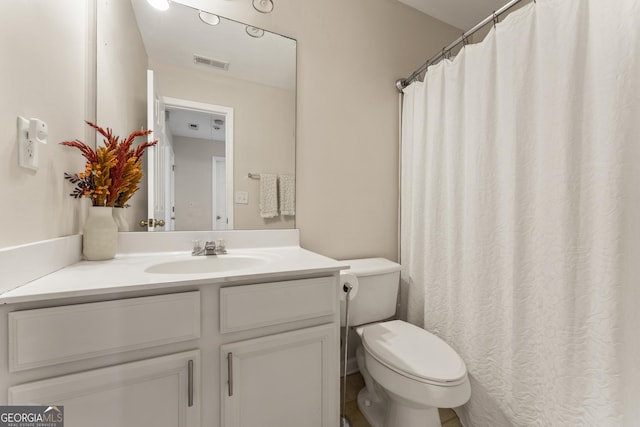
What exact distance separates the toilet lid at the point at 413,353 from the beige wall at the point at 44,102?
120 cm

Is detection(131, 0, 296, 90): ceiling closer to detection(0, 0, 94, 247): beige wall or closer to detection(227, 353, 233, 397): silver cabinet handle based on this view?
detection(0, 0, 94, 247): beige wall

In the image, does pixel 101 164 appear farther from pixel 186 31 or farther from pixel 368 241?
pixel 368 241

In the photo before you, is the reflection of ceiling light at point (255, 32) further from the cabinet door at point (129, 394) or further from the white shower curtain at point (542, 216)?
the cabinet door at point (129, 394)

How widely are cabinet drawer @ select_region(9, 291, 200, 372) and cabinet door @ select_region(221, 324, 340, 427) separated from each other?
17 centimetres

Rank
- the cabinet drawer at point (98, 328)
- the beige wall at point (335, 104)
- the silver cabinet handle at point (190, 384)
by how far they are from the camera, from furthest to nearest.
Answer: the beige wall at point (335, 104)
the silver cabinet handle at point (190, 384)
the cabinet drawer at point (98, 328)

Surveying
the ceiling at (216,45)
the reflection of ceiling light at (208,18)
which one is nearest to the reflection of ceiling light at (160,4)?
the ceiling at (216,45)

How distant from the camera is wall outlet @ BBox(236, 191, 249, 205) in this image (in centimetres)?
130

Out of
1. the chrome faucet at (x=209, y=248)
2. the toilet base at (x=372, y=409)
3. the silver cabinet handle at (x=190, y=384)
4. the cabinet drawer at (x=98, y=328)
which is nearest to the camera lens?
the cabinet drawer at (x=98, y=328)

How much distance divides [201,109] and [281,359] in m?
1.14

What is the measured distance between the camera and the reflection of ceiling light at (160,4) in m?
1.16

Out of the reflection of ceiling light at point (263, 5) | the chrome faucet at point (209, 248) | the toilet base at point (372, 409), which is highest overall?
the reflection of ceiling light at point (263, 5)

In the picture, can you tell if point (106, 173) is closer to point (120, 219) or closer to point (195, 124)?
point (120, 219)

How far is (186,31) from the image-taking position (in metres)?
1.21

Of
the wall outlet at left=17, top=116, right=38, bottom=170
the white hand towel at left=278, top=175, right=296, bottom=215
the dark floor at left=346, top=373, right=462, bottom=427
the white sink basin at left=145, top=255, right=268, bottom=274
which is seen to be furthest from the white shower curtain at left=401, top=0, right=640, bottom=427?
the wall outlet at left=17, top=116, right=38, bottom=170
